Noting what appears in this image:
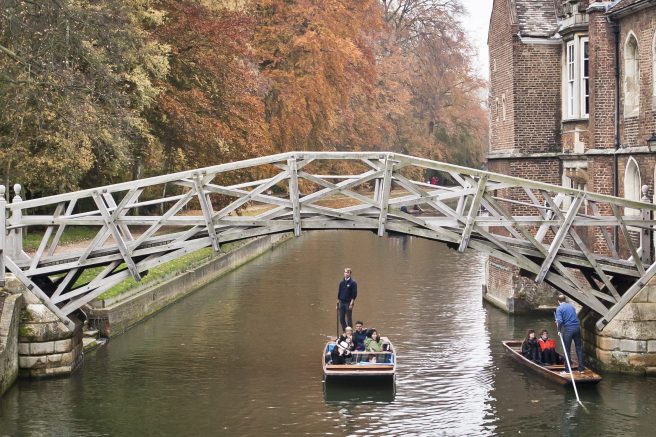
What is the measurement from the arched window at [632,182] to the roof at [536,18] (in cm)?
568

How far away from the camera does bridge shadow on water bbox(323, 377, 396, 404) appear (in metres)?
21.0

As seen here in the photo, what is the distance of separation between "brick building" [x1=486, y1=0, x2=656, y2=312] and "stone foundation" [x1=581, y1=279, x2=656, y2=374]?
11.5ft

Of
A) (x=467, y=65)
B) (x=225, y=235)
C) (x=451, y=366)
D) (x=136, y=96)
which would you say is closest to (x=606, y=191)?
(x=451, y=366)

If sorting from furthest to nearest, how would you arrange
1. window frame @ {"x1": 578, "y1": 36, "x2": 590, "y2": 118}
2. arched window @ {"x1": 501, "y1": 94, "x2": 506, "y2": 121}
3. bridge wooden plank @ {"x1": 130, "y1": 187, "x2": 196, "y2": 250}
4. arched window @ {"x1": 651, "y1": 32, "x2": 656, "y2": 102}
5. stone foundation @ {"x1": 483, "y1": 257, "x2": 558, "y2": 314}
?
arched window @ {"x1": 501, "y1": 94, "x2": 506, "y2": 121} → stone foundation @ {"x1": 483, "y1": 257, "x2": 558, "y2": 314} → window frame @ {"x1": 578, "y1": 36, "x2": 590, "y2": 118} → arched window @ {"x1": 651, "y1": 32, "x2": 656, "y2": 102} → bridge wooden plank @ {"x1": 130, "y1": 187, "x2": 196, "y2": 250}

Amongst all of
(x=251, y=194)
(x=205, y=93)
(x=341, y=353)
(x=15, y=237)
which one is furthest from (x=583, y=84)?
(x=205, y=93)

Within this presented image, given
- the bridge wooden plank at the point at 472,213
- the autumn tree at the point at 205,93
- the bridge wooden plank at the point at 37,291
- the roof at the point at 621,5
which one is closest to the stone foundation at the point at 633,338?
the bridge wooden plank at the point at 472,213

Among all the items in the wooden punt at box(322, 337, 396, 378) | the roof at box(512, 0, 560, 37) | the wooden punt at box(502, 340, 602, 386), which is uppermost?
the roof at box(512, 0, 560, 37)

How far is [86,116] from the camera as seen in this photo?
3130 cm

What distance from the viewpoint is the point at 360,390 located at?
2167 cm

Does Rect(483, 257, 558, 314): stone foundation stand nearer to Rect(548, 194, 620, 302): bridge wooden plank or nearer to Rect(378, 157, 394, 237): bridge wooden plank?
Rect(548, 194, 620, 302): bridge wooden plank

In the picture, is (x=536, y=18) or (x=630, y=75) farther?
(x=536, y=18)

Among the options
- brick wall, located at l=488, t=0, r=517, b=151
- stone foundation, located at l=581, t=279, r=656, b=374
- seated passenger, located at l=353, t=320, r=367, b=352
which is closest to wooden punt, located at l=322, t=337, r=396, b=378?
seated passenger, located at l=353, t=320, r=367, b=352

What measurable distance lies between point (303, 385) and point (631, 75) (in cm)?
1016

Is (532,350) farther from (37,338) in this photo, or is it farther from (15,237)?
(15,237)
